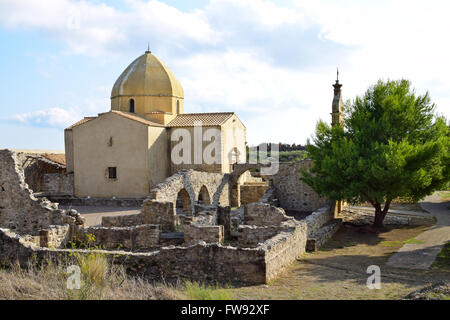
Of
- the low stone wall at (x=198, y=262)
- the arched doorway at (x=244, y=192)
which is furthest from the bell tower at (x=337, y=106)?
the low stone wall at (x=198, y=262)

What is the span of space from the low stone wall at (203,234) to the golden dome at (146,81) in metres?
19.4

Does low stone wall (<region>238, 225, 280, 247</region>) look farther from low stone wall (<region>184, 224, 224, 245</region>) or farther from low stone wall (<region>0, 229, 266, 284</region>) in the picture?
low stone wall (<region>0, 229, 266, 284</region>)

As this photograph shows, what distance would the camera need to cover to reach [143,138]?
92.8 ft

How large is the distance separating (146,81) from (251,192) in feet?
35.5

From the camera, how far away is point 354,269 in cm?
1205

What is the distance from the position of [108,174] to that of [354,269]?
20112 millimetres

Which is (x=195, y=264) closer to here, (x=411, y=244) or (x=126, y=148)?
(x=411, y=244)

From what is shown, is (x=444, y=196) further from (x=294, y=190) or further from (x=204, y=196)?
(x=204, y=196)

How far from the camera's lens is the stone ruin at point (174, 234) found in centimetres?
1060

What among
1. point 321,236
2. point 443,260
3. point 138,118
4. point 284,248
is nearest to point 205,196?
point 138,118

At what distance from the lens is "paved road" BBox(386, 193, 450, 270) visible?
1287cm

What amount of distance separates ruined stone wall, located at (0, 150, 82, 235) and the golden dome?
16.7 meters
